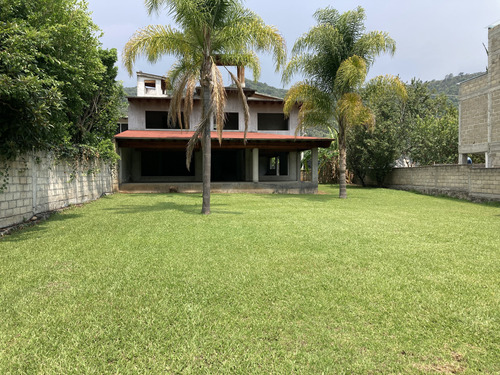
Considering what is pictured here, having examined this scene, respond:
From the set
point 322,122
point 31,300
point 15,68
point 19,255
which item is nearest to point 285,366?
point 31,300

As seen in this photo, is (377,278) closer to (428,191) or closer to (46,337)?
(46,337)

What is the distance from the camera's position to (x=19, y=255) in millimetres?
4855

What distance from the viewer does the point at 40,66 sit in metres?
6.84

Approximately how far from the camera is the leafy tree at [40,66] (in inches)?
217

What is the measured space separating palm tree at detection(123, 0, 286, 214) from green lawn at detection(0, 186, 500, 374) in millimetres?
4438

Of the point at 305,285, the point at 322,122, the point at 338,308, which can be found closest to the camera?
the point at 338,308

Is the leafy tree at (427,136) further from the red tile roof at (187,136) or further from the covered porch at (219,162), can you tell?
the red tile roof at (187,136)

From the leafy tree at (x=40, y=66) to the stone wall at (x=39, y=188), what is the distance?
1.82ft

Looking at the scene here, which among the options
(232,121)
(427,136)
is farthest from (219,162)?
→ (427,136)

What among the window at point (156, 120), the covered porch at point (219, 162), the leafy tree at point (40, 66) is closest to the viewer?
the leafy tree at point (40, 66)

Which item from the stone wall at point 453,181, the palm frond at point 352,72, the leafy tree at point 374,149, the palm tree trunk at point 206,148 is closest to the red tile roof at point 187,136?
the palm frond at point 352,72

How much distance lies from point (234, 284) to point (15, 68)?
17.6 feet

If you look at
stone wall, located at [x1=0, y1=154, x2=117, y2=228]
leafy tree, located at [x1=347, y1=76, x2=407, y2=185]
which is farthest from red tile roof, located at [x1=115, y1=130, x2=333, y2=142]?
leafy tree, located at [x1=347, y1=76, x2=407, y2=185]

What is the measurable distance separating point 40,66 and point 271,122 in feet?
50.6
